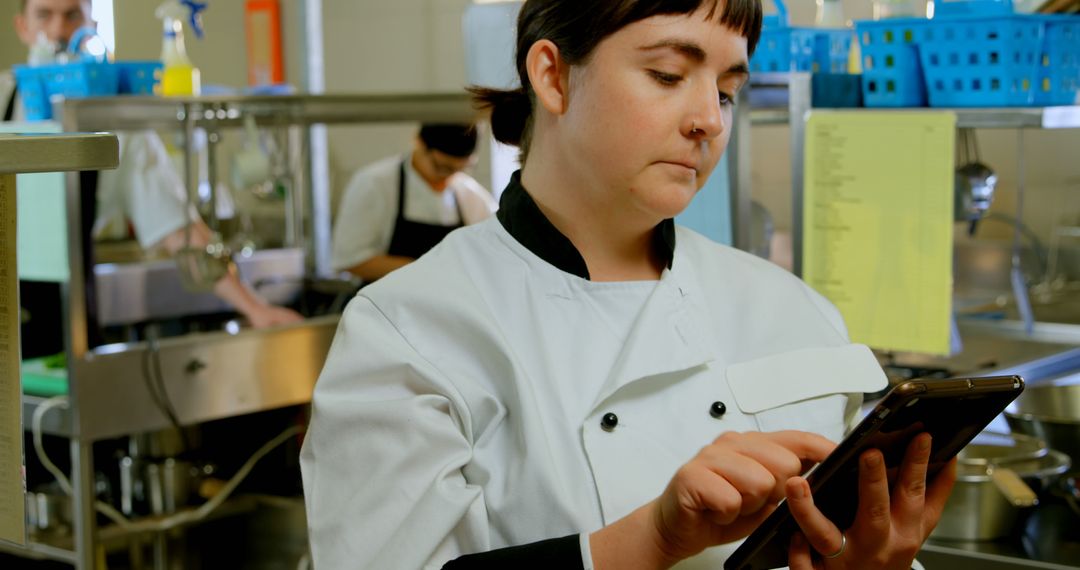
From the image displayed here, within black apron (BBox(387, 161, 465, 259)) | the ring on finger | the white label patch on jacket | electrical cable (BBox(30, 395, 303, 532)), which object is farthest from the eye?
black apron (BBox(387, 161, 465, 259))

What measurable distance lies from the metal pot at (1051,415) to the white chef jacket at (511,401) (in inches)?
37.5

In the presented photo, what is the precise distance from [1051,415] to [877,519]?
4.08 ft

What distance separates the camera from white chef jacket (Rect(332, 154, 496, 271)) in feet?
13.6

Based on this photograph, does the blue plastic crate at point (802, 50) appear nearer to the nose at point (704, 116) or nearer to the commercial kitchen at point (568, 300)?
the commercial kitchen at point (568, 300)

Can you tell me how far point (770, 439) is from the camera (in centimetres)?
105

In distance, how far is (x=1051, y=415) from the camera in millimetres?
2121

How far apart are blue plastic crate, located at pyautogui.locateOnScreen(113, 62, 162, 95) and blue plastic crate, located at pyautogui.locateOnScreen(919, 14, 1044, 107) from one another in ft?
6.40

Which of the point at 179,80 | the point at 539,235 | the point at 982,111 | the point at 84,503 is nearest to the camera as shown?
the point at 539,235

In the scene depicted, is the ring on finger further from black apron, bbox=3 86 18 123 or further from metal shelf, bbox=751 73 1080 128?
black apron, bbox=3 86 18 123

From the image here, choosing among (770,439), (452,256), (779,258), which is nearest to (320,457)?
(452,256)

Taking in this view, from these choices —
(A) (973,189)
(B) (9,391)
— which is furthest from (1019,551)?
(B) (9,391)

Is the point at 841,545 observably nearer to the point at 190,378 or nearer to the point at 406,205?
the point at 190,378

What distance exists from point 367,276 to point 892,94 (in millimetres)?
2313

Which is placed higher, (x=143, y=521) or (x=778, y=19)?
(x=778, y=19)
